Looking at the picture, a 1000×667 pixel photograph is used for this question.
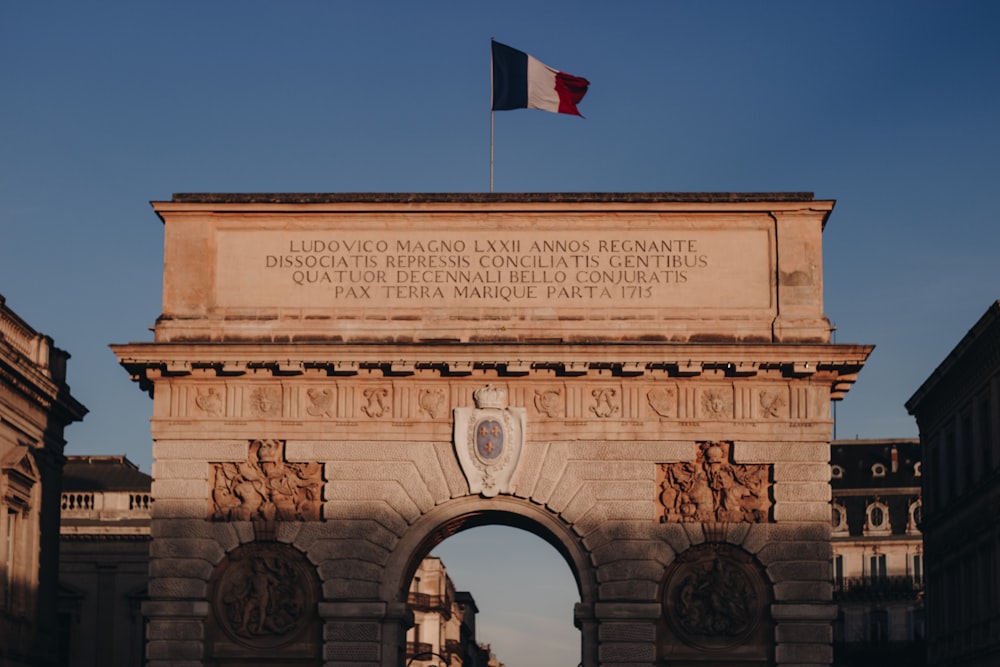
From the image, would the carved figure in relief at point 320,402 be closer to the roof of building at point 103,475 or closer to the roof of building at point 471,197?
the roof of building at point 471,197

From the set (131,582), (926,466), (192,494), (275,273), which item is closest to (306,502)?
(192,494)

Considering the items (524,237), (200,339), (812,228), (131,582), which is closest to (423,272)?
(524,237)

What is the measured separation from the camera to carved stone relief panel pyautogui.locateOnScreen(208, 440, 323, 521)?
39906mm

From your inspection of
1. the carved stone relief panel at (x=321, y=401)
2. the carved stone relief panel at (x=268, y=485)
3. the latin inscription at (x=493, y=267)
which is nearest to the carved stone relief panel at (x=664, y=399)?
the latin inscription at (x=493, y=267)

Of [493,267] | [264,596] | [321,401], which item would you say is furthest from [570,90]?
[264,596]

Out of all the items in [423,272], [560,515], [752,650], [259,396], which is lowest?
[752,650]

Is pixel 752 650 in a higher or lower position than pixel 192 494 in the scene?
lower

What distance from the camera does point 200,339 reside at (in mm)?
40469

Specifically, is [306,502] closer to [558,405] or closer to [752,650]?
[558,405]

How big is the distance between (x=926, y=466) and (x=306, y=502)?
77.6 ft

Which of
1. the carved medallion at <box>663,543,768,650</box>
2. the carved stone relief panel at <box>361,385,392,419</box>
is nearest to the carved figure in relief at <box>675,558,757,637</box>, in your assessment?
the carved medallion at <box>663,543,768,650</box>

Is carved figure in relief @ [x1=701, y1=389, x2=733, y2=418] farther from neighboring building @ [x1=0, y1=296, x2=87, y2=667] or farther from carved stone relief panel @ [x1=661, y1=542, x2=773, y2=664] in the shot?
neighboring building @ [x1=0, y1=296, x2=87, y2=667]

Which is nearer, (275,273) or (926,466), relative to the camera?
(275,273)

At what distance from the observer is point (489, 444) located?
3969 centimetres
